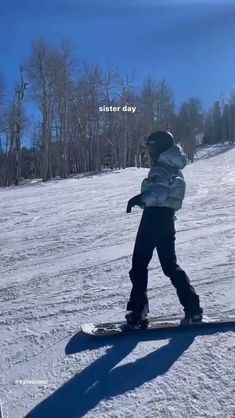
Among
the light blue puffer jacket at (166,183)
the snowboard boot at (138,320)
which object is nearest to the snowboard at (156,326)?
the snowboard boot at (138,320)

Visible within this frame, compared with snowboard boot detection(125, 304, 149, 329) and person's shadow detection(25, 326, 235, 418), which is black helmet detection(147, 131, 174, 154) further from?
person's shadow detection(25, 326, 235, 418)

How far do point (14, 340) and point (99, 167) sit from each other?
42.9 meters

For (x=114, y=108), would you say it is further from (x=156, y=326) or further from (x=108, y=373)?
(x=108, y=373)

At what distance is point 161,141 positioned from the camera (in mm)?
4324

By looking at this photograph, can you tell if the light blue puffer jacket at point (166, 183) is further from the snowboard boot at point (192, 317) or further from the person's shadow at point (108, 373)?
the person's shadow at point (108, 373)

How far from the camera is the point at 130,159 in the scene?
166 feet

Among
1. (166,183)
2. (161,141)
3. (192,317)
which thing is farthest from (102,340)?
(161,141)

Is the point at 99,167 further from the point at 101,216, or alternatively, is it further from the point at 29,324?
the point at 29,324

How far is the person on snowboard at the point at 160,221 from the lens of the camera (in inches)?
166

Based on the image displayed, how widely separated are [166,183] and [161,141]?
14.6 inches

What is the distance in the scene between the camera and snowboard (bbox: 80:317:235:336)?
4.33 metres

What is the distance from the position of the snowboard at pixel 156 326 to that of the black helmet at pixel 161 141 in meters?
1.45

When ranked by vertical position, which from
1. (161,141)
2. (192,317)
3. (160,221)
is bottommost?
(192,317)

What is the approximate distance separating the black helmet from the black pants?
1.65 feet
